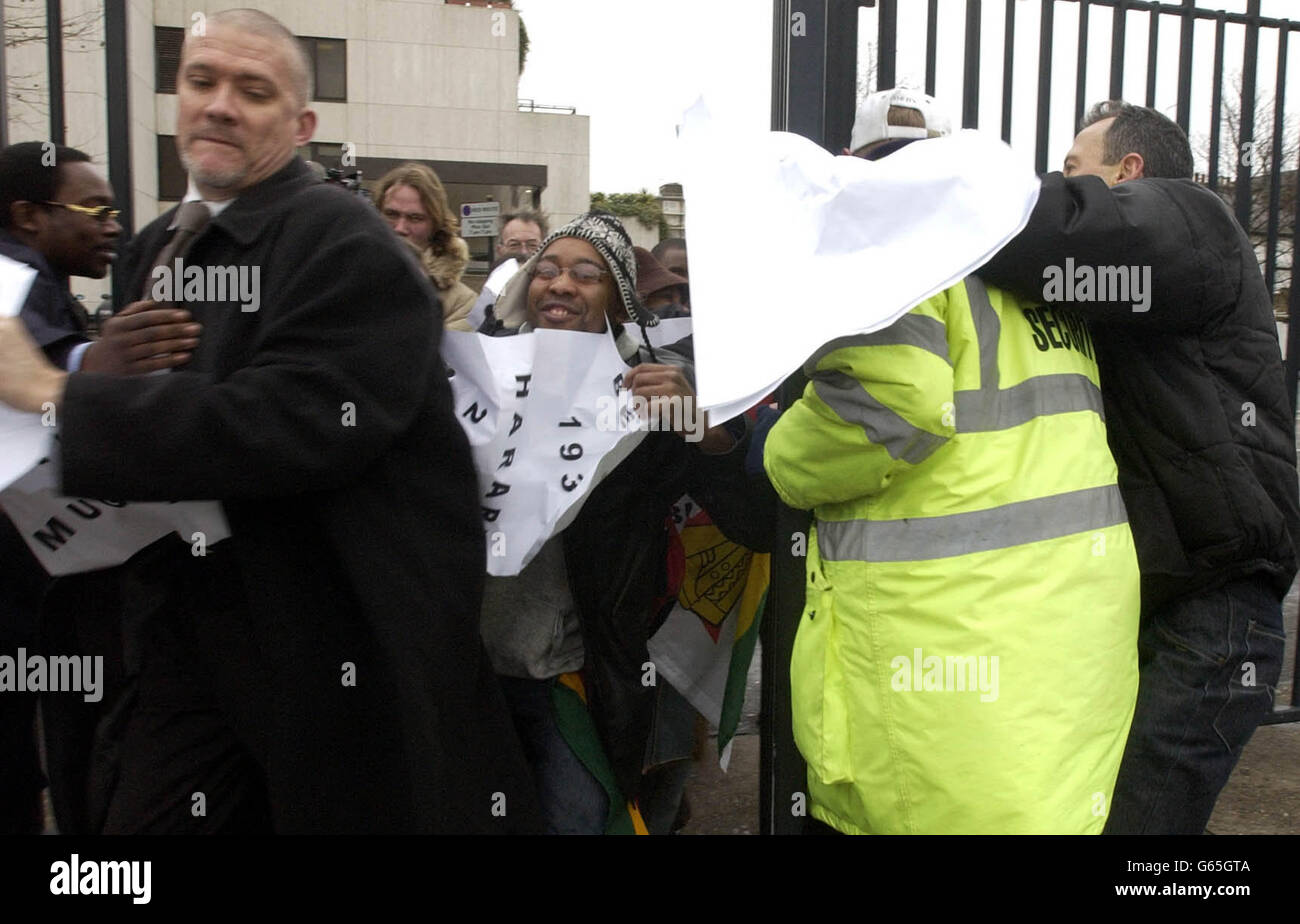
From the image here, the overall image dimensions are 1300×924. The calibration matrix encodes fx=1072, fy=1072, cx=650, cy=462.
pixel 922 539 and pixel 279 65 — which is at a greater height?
pixel 279 65

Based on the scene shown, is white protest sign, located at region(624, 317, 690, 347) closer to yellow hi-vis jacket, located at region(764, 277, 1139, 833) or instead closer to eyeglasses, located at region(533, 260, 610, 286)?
eyeglasses, located at region(533, 260, 610, 286)

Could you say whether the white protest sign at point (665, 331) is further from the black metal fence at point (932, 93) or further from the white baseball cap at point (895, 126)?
the white baseball cap at point (895, 126)

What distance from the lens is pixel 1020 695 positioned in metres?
1.81

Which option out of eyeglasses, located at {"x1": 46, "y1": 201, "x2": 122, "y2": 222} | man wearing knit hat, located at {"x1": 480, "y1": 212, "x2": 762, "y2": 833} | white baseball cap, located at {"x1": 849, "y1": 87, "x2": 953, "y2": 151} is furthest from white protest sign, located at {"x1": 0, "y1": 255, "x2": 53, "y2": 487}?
white baseball cap, located at {"x1": 849, "y1": 87, "x2": 953, "y2": 151}

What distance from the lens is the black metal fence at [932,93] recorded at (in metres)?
2.44

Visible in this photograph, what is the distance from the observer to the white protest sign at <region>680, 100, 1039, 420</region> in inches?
68.8

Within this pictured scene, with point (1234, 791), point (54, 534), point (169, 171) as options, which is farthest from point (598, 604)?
point (169, 171)

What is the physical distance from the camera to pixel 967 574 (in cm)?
183

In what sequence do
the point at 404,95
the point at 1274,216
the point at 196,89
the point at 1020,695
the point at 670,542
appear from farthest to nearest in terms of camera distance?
the point at 404,95
the point at 1274,216
the point at 670,542
the point at 196,89
the point at 1020,695

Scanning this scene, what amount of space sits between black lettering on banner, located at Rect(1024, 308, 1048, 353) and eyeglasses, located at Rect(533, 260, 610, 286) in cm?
103
